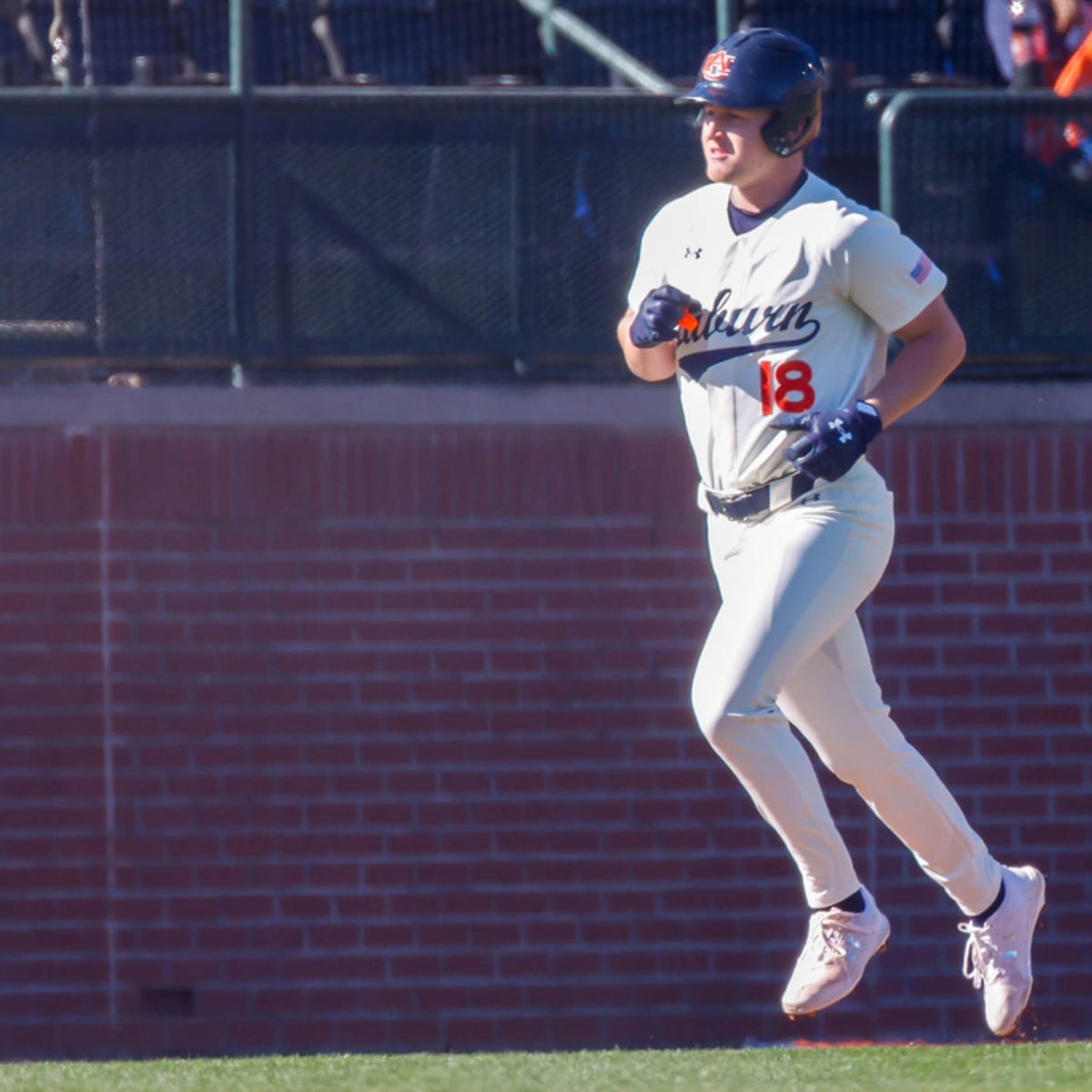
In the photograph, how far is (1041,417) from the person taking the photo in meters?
6.79

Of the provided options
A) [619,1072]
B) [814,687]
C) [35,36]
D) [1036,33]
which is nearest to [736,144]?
[814,687]

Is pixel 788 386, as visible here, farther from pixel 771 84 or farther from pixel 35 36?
pixel 35 36

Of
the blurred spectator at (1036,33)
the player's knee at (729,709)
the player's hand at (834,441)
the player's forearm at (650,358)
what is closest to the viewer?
the player's hand at (834,441)

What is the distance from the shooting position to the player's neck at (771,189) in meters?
4.43


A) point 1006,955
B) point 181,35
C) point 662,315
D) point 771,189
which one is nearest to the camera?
point 662,315

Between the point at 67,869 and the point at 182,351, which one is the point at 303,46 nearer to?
the point at 182,351

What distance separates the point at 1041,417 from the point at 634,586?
151 centimetres

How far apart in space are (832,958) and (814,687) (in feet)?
2.06

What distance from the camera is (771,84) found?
4.30 meters

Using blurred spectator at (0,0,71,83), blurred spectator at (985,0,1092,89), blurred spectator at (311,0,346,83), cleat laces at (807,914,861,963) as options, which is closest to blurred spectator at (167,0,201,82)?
blurred spectator at (0,0,71,83)

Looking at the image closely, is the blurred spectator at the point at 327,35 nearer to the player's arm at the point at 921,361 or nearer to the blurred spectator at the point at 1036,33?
the blurred spectator at the point at 1036,33

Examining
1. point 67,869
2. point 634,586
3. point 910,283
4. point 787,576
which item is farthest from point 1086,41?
point 67,869

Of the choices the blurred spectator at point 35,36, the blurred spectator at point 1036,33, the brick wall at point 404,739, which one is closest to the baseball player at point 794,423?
the brick wall at point 404,739

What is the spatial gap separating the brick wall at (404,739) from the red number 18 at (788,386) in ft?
7.88
